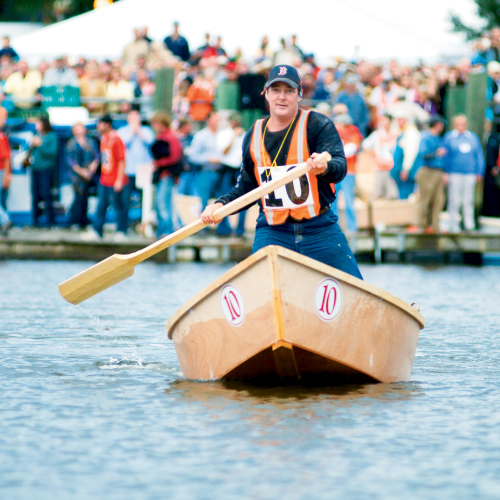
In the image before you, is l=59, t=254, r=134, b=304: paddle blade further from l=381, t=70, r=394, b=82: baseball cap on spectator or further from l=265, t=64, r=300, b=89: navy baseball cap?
l=381, t=70, r=394, b=82: baseball cap on spectator

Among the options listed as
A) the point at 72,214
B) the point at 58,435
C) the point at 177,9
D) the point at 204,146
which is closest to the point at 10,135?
the point at 72,214

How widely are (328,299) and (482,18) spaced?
137ft

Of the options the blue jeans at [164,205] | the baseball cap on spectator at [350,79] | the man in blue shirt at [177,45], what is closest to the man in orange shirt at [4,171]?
the blue jeans at [164,205]

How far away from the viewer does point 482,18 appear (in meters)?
46.3

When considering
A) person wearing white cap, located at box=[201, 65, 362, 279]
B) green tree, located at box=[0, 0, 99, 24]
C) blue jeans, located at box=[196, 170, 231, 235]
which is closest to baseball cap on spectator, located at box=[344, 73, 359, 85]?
blue jeans, located at box=[196, 170, 231, 235]

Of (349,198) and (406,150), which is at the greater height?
(406,150)

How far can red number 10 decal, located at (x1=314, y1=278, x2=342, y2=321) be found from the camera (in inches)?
259

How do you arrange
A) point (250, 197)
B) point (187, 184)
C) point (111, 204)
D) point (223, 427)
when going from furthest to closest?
1. point (187, 184)
2. point (111, 204)
3. point (250, 197)
4. point (223, 427)

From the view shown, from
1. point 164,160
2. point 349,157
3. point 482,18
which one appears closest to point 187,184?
point 164,160

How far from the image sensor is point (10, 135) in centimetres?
1919

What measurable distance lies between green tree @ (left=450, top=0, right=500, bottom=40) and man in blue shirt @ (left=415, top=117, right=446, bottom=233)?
28118 millimetres

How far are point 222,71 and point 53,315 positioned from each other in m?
11.2

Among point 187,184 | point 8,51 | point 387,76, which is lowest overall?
point 187,184

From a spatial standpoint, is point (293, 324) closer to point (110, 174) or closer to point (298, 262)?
point (298, 262)
